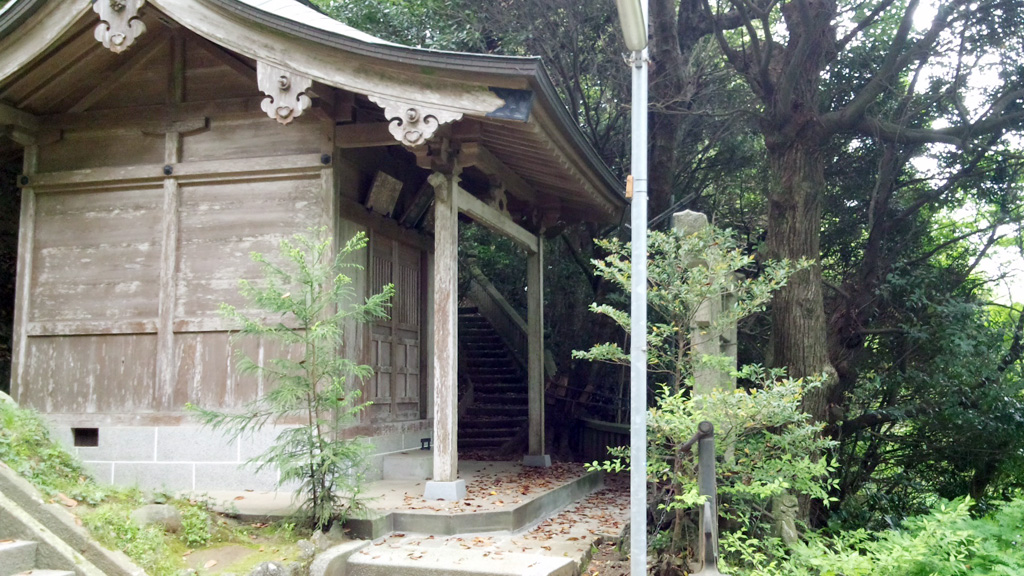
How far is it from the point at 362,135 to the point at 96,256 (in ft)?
10.8

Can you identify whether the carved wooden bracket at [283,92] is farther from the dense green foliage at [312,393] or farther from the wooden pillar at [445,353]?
the dense green foliage at [312,393]

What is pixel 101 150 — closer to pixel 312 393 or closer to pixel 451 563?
pixel 312 393

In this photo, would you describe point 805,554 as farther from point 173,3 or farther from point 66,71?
point 66,71

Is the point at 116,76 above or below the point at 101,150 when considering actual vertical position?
above

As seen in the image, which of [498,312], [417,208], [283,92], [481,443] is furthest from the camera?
[498,312]

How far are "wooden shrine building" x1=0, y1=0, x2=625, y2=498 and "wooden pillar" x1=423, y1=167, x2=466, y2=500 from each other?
0.7 inches

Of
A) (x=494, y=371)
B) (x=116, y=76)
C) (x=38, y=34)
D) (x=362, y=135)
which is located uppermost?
(x=38, y=34)

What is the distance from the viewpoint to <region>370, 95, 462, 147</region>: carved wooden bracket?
7062 millimetres

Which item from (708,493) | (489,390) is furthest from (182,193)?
(489,390)

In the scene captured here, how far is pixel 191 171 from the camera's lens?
27.8ft

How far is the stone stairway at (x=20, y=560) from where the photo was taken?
4.63 m

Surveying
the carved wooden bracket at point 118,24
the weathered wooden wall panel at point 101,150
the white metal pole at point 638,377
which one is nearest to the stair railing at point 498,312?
the weathered wooden wall panel at point 101,150

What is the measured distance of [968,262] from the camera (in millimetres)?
12055

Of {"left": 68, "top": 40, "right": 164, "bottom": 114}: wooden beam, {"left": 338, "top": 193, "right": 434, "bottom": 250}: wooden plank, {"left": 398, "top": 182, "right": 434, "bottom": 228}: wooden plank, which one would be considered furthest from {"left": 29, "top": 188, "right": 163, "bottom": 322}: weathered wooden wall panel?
{"left": 398, "top": 182, "right": 434, "bottom": 228}: wooden plank
